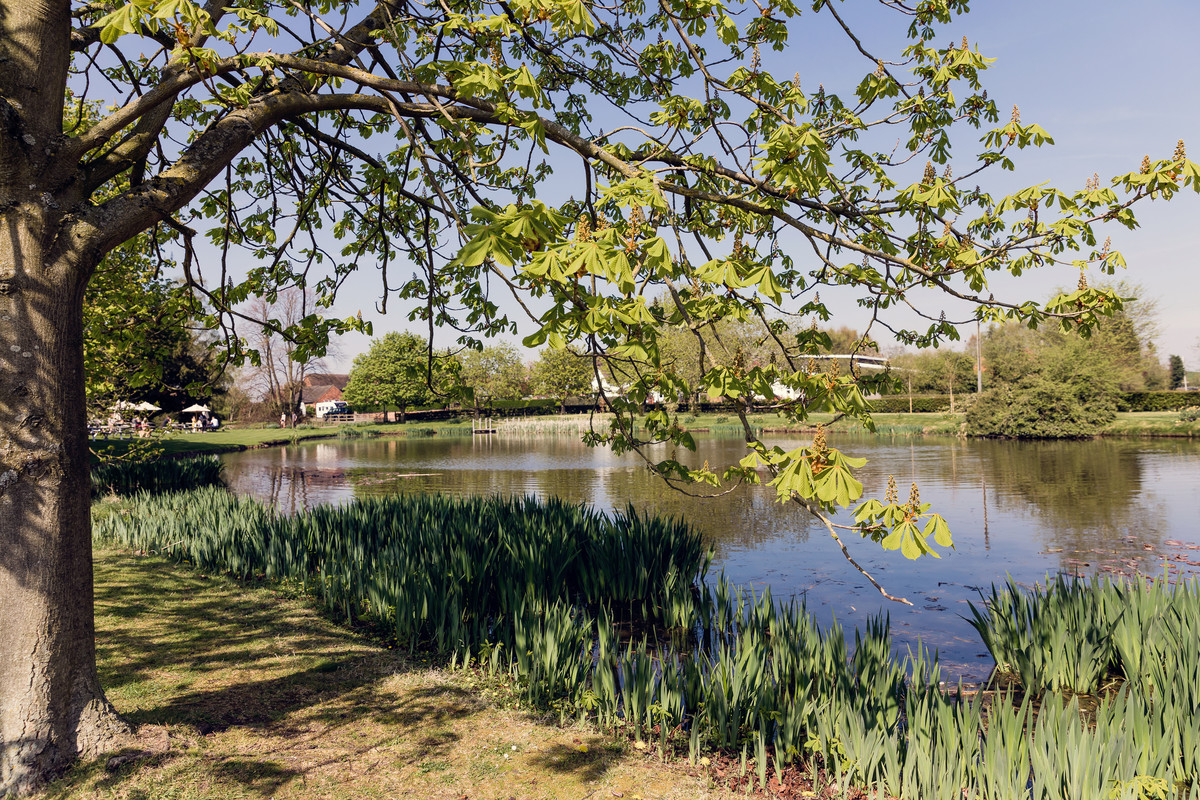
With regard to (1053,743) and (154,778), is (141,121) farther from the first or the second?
(1053,743)

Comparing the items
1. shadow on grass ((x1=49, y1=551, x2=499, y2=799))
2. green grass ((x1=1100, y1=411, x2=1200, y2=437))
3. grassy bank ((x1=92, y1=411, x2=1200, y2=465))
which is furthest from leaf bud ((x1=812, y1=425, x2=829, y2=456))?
green grass ((x1=1100, y1=411, x2=1200, y2=437))

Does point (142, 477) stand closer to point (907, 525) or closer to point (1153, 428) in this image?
point (907, 525)

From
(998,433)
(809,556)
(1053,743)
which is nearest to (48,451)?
(1053,743)

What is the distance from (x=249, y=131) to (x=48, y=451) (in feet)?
7.47

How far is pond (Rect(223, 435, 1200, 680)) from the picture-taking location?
8.35 metres

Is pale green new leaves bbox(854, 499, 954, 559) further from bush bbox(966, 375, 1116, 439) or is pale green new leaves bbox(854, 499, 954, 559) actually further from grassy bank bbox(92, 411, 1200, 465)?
bush bbox(966, 375, 1116, 439)

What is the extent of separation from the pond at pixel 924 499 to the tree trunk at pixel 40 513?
5.48 m

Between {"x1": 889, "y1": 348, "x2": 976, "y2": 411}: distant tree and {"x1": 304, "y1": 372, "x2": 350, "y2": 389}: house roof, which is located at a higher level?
{"x1": 304, "y1": 372, "x2": 350, "y2": 389}: house roof

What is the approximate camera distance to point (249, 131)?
14.2 ft

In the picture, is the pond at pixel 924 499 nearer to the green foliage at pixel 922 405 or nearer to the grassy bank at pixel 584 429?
the grassy bank at pixel 584 429

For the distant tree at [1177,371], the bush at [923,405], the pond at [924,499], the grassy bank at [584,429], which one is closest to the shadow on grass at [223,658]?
the pond at [924,499]

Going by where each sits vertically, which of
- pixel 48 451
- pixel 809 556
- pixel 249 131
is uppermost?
pixel 249 131

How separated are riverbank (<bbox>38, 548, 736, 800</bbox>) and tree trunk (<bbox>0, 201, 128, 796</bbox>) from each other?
0.28 m

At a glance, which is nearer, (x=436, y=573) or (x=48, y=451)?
(x=48, y=451)
